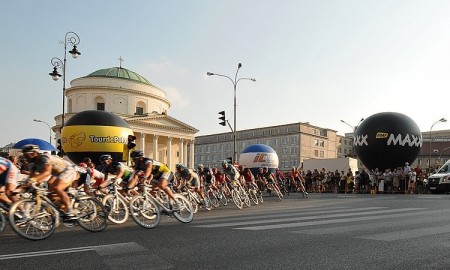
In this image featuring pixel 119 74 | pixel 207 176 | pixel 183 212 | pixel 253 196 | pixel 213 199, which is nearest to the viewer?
pixel 183 212

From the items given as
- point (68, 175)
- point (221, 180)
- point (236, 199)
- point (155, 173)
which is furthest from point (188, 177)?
point (68, 175)

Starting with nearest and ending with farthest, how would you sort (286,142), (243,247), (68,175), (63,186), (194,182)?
(243,247), (63,186), (68,175), (194,182), (286,142)

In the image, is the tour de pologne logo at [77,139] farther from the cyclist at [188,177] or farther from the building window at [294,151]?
the building window at [294,151]

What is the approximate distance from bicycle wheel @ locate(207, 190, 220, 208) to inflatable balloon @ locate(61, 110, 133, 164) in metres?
9.56

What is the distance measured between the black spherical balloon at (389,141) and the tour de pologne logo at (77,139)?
20.5 meters

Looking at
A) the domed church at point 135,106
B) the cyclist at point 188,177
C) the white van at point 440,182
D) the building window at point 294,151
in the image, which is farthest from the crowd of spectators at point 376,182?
the building window at point 294,151

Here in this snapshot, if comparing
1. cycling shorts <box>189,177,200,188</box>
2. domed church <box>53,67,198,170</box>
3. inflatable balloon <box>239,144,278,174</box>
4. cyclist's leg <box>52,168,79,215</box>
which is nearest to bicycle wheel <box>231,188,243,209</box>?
cycling shorts <box>189,177,200,188</box>

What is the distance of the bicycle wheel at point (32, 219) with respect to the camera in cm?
771

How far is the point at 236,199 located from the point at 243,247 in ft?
32.9

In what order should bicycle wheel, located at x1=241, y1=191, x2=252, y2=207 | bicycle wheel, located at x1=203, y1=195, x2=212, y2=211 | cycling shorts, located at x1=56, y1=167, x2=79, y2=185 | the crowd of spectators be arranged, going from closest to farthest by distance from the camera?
cycling shorts, located at x1=56, y1=167, x2=79, y2=185 → bicycle wheel, located at x1=203, y1=195, x2=212, y2=211 → bicycle wheel, located at x1=241, y1=191, x2=252, y2=207 → the crowd of spectators

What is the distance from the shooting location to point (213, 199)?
1739 cm

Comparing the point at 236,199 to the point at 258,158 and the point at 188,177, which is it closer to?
the point at 188,177

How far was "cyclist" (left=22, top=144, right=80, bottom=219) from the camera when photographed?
8320mm

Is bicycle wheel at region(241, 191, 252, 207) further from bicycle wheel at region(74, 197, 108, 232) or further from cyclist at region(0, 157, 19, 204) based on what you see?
cyclist at region(0, 157, 19, 204)
